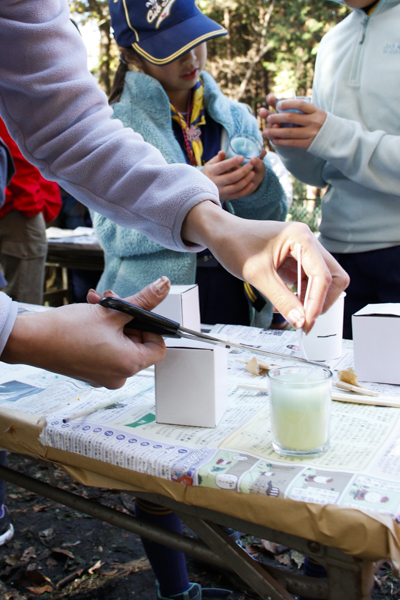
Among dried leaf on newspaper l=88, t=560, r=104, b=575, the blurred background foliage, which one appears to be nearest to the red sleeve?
dried leaf on newspaper l=88, t=560, r=104, b=575

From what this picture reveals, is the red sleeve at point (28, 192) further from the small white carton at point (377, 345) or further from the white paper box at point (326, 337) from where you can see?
the small white carton at point (377, 345)

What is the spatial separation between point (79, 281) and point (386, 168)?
9.48 ft

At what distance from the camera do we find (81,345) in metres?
0.88

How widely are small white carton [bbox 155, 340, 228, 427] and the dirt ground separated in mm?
901

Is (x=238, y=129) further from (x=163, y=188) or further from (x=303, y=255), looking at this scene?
(x=303, y=255)

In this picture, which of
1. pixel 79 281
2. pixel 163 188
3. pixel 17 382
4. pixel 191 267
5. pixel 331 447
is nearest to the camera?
pixel 331 447

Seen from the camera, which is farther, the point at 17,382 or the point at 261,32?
the point at 261,32

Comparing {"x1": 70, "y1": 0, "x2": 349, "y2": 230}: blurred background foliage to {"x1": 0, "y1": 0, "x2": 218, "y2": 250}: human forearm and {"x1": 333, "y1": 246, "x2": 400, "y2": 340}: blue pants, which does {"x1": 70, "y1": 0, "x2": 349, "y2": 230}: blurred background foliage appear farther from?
{"x1": 0, "y1": 0, "x2": 218, "y2": 250}: human forearm

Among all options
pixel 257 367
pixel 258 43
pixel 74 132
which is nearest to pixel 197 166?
pixel 74 132

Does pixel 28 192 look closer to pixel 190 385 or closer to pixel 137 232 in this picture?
pixel 137 232

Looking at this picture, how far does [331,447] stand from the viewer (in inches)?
35.0

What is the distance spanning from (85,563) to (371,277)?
1.50m

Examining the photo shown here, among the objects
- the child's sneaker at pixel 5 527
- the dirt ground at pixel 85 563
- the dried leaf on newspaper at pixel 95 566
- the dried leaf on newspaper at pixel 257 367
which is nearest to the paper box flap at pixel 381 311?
the dried leaf on newspaper at pixel 257 367

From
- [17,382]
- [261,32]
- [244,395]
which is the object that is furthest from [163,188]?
[261,32]
